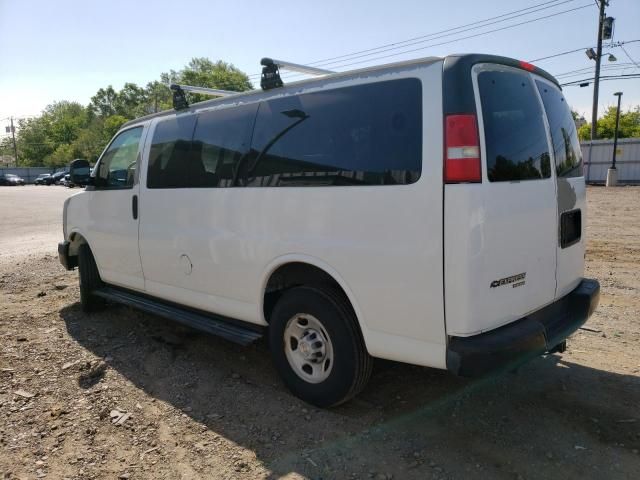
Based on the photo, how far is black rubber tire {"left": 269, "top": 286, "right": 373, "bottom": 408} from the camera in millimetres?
3168

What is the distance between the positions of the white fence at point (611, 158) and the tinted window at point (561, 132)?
25.1 m

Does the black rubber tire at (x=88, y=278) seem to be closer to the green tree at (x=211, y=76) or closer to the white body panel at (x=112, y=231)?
the white body panel at (x=112, y=231)

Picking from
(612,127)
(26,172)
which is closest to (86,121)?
(26,172)

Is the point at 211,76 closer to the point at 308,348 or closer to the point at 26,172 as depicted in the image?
the point at 26,172

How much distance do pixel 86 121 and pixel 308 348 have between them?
11051cm

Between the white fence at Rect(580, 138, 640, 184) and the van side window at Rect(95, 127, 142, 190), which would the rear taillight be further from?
the white fence at Rect(580, 138, 640, 184)

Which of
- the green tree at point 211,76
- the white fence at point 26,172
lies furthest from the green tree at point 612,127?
the white fence at point 26,172

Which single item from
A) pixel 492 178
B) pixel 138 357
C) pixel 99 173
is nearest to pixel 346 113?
pixel 492 178

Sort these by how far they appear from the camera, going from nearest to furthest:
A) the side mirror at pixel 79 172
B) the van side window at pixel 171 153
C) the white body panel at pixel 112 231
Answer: the van side window at pixel 171 153, the white body panel at pixel 112 231, the side mirror at pixel 79 172

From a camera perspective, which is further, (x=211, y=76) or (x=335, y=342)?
(x=211, y=76)

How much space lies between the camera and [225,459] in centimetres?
296

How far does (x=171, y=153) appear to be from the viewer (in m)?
4.43

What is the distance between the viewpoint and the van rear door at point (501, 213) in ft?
8.58

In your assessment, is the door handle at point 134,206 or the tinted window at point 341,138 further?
the door handle at point 134,206
